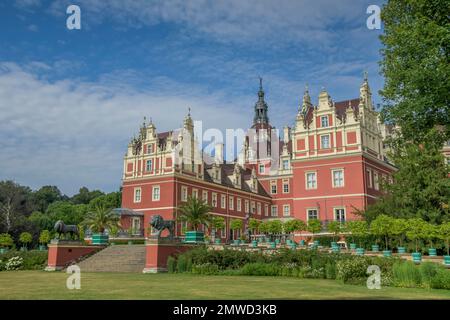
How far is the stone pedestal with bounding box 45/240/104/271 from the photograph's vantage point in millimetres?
25500

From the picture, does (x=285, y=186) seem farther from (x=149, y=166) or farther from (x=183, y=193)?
(x=149, y=166)

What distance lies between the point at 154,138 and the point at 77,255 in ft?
66.2

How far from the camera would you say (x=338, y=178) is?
38938mm

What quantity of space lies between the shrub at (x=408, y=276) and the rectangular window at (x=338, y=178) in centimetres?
2458

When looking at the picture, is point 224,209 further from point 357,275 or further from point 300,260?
point 357,275

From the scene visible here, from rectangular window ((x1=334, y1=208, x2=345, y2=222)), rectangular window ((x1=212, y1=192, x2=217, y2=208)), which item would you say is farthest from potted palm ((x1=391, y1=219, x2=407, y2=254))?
rectangular window ((x1=212, y1=192, x2=217, y2=208))

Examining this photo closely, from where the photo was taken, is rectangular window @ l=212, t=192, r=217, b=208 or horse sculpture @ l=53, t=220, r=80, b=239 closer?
horse sculpture @ l=53, t=220, r=80, b=239

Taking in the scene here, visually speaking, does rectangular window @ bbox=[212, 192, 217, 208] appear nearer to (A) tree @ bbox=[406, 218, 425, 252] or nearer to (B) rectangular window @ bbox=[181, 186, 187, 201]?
(B) rectangular window @ bbox=[181, 186, 187, 201]

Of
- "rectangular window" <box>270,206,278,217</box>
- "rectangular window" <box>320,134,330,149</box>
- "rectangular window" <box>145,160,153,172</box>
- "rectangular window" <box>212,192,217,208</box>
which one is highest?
"rectangular window" <box>320,134,330,149</box>

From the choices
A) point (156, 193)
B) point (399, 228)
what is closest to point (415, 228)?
point (399, 228)

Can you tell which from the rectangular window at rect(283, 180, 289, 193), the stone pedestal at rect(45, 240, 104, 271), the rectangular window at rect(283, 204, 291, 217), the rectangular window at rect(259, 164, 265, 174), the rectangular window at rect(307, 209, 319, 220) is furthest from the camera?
the rectangular window at rect(259, 164, 265, 174)

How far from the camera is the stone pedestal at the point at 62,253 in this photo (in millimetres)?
25500

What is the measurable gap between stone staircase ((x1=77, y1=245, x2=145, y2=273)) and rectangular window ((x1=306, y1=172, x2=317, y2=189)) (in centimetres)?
1836
